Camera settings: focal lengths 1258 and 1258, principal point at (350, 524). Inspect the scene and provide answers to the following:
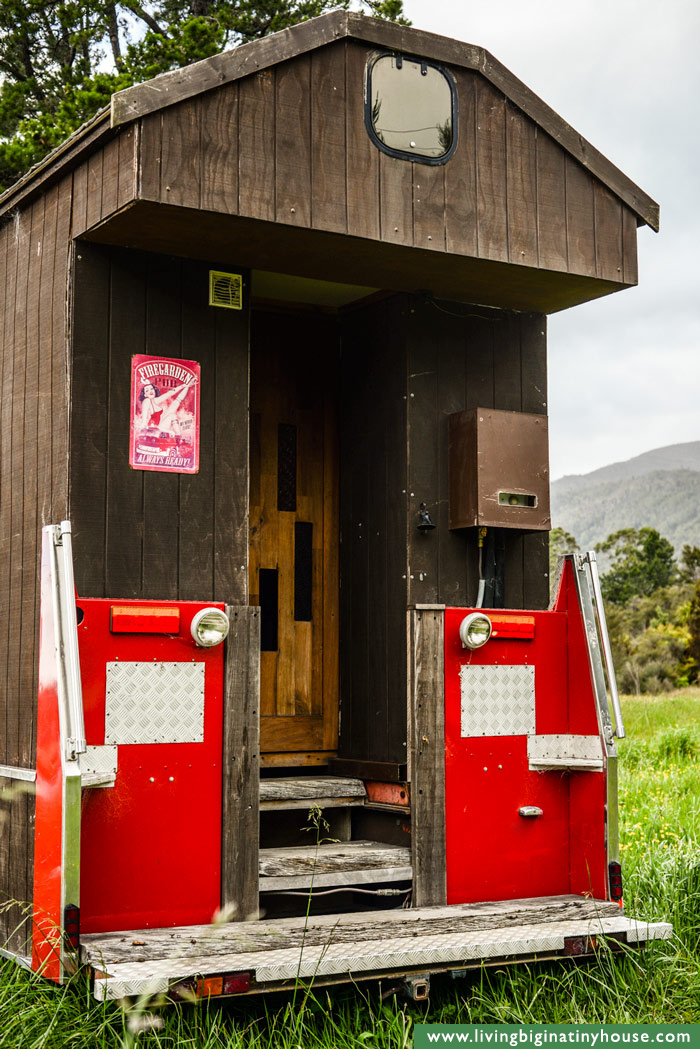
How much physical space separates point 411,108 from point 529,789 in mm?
3070

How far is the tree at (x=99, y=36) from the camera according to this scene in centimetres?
1355

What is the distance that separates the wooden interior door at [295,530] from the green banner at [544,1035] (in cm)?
212

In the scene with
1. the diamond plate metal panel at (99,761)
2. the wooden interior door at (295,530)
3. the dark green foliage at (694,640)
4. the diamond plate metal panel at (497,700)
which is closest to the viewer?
the diamond plate metal panel at (99,761)

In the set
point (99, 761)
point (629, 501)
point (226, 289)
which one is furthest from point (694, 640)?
point (629, 501)

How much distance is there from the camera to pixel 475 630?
559cm

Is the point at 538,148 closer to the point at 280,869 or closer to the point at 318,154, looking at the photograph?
the point at 318,154

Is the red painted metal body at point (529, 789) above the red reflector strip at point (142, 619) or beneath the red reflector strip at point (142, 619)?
beneath

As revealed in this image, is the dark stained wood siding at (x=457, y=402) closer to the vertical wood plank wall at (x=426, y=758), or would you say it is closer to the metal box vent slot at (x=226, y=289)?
the vertical wood plank wall at (x=426, y=758)

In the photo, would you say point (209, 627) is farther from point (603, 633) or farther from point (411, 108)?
point (411, 108)

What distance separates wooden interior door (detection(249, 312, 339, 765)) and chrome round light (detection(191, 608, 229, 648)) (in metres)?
1.47

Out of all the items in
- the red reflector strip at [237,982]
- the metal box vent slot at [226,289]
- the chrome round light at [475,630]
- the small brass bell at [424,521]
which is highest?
the metal box vent slot at [226,289]

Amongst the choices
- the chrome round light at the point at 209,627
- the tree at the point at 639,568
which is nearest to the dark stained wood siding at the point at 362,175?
the chrome round light at the point at 209,627

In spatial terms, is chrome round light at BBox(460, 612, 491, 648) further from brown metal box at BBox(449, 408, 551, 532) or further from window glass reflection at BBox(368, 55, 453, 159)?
window glass reflection at BBox(368, 55, 453, 159)

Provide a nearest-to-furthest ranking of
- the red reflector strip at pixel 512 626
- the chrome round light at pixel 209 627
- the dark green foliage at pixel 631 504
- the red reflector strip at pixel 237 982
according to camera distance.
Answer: the red reflector strip at pixel 237 982, the chrome round light at pixel 209 627, the red reflector strip at pixel 512 626, the dark green foliage at pixel 631 504
